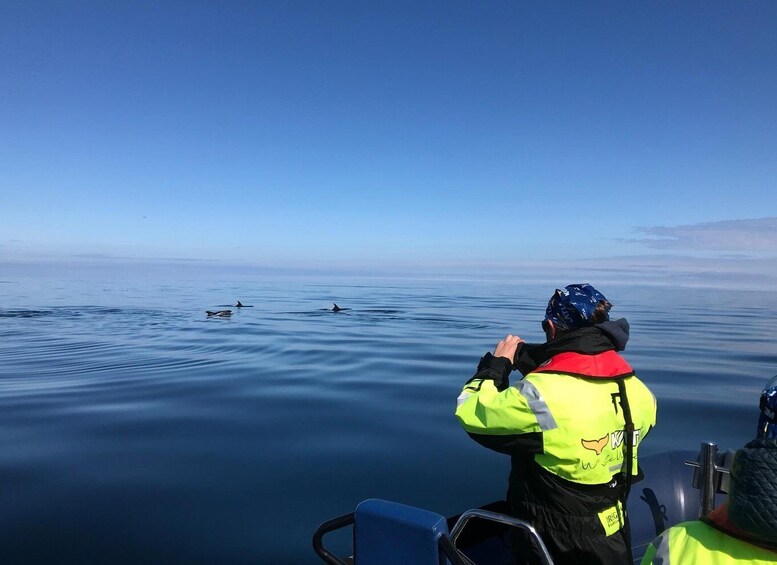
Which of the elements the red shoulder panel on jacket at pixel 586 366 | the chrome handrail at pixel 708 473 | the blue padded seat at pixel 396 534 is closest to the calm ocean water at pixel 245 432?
→ the blue padded seat at pixel 396 534

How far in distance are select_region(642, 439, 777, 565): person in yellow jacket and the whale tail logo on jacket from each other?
124 cm

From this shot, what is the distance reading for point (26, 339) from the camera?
728 inches

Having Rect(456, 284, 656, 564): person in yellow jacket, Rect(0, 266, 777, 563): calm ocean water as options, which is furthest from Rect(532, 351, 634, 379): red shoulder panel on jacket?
Rect(0, 266, 777, 563): calm ocean water

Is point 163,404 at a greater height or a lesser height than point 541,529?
lesser

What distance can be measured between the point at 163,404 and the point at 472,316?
19837 mm

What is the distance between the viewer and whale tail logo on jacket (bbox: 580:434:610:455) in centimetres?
301

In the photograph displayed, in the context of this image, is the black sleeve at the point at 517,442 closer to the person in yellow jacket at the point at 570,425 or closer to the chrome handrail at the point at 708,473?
the person in yellow jacket at the point at 570,425

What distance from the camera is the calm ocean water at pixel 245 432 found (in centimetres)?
535

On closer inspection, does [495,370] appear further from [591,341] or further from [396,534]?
[396,534]

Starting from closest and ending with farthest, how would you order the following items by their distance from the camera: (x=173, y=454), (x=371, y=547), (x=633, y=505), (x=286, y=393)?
(x=371, y=547) → (x=633, y=505) → (x=173, y=454) → (x=286, y=393)

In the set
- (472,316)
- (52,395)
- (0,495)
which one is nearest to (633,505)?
(0,495)

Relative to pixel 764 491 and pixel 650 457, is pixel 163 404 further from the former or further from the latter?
pixel 764 491

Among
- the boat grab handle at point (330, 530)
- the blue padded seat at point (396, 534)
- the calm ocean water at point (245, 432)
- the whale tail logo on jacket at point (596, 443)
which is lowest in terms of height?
the calm ocean water at point (245, 432)

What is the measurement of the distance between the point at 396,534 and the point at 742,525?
5.93ft
